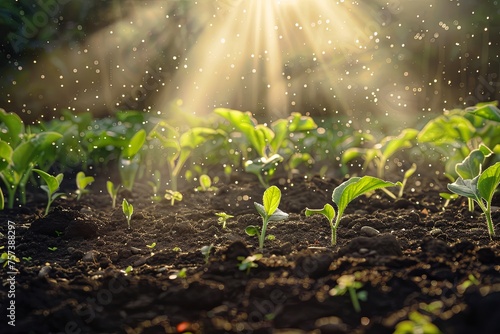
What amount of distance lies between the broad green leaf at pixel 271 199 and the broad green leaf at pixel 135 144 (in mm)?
1301

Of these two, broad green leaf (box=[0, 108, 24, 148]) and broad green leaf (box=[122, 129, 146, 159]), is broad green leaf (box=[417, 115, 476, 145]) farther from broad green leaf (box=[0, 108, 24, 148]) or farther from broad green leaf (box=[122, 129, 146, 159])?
broad green leaf (box=[0, 108, 24, 148])

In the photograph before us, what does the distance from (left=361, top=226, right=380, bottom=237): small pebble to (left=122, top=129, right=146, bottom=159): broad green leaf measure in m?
1.39

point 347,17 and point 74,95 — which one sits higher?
point 347,17

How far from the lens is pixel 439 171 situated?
3.88 meters

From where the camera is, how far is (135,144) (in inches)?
115

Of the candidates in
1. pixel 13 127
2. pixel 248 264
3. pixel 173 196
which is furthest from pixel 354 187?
pixel 13 127

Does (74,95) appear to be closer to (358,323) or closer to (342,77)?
(342,77)

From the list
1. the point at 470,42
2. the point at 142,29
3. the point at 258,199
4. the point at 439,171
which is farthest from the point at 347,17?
the point at 258,199

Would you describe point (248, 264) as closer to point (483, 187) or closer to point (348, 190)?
point (348, 190)

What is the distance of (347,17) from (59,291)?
663cm

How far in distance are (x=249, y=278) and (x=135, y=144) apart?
1713 millimetres

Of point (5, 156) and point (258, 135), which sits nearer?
point (5, 156)

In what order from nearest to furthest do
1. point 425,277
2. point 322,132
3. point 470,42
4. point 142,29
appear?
1. point 425,277
2. point 322,132
3. point 142,29
4. point 470,42

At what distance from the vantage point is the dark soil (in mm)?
1160
